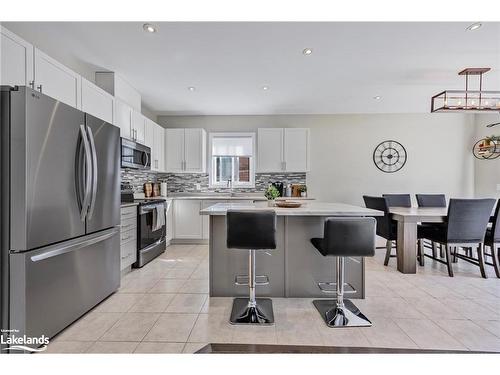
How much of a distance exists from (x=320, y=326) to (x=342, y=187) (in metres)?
3.94

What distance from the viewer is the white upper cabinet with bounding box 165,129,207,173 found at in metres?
5.20

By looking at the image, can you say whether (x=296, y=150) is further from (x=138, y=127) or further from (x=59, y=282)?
(x=59, y=282)

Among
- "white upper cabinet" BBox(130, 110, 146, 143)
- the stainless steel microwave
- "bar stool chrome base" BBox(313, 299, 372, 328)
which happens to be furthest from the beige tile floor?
"white upper cabinet" BBox(130, 110, 146, 143)

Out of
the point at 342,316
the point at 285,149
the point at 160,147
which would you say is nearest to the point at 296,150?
the point at 285,149

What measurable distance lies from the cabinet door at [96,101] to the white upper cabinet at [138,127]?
0.59m

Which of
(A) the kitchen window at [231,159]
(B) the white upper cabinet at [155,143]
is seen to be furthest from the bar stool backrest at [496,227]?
(B) the white upper cabinet at [155,143]

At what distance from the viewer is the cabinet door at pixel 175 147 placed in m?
5.22

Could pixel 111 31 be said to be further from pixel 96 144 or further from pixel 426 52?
pixel 426 52

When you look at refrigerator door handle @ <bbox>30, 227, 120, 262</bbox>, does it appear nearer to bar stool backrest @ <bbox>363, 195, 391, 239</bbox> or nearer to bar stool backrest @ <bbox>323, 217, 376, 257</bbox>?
bar stool backrest @ <bbox>323, 217, 376, 257</bbox>

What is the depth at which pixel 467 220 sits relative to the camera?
3145mm

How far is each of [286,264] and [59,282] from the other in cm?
188

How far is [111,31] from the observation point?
8.26 ft

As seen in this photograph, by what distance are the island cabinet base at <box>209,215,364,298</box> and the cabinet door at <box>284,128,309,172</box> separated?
2799mm
